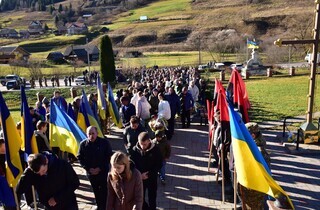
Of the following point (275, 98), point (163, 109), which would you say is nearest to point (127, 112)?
point (163, 109)

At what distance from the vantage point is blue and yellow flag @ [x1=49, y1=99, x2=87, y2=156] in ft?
24.9

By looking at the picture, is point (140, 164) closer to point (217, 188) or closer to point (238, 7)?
point (217, 188)

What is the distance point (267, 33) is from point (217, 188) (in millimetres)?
84167

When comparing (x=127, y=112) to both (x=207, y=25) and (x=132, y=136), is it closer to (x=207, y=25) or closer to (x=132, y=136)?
(x=132, y=136)

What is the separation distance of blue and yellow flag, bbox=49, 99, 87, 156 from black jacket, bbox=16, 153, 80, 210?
2090mm

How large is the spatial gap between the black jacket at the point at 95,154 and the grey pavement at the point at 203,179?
134 cm

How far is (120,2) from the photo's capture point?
591ft

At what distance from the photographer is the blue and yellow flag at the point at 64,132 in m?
7.59

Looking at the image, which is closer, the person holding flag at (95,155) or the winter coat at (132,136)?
the person holding flag at (95,155)

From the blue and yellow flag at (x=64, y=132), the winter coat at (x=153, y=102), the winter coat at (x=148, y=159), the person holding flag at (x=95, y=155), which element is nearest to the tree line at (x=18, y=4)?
the winter coat at (x=153, y=102)

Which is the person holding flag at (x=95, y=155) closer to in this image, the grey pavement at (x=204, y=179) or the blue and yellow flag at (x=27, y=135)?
the blue and yellow flag at (x=27, y=135)

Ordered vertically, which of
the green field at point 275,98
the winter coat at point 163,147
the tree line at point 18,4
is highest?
the tree line at point 18,4

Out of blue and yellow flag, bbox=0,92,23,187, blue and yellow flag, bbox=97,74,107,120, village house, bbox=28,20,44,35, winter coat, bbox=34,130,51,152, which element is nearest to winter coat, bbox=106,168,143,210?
blue and yellow flag, bbox=0,92,23,187

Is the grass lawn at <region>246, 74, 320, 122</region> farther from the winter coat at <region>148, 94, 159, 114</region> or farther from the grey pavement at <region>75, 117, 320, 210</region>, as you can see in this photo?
the winter coat at <region>148, 94, 159, 114</region>
